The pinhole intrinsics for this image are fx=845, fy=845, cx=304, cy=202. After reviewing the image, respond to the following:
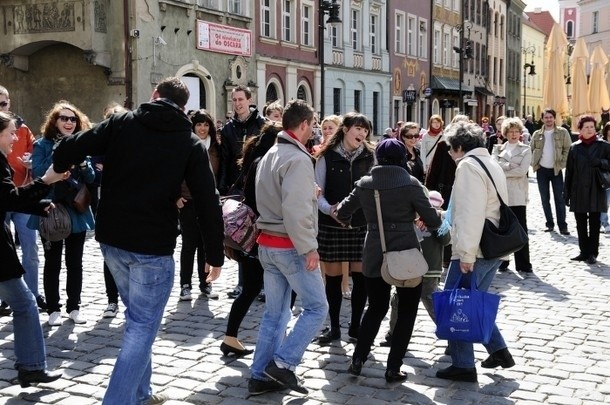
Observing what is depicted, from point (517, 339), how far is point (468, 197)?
191cm

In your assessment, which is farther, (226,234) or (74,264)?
(74,264)

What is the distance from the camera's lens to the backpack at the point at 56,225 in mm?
7219

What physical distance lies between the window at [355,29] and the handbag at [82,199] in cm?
3205

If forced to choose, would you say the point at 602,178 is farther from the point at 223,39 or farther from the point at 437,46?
the point at 437,46

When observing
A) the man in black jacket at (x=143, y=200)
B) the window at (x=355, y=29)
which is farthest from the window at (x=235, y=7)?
the man in black jacket at (x=143, y=200)

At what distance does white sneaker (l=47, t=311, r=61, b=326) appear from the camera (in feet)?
24.2

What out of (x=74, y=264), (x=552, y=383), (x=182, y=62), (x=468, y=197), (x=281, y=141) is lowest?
(x=552, y=383)

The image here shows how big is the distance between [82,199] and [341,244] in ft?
7.43

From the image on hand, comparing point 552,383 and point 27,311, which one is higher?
point 27,311

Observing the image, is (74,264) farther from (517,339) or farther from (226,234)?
(517,339)

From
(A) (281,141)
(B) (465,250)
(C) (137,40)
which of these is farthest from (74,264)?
(C) (137,40)

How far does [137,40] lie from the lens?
2306cm

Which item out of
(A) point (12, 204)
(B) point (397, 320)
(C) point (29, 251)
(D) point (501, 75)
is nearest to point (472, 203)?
(B) point (397, 320)

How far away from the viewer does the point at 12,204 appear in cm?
516
